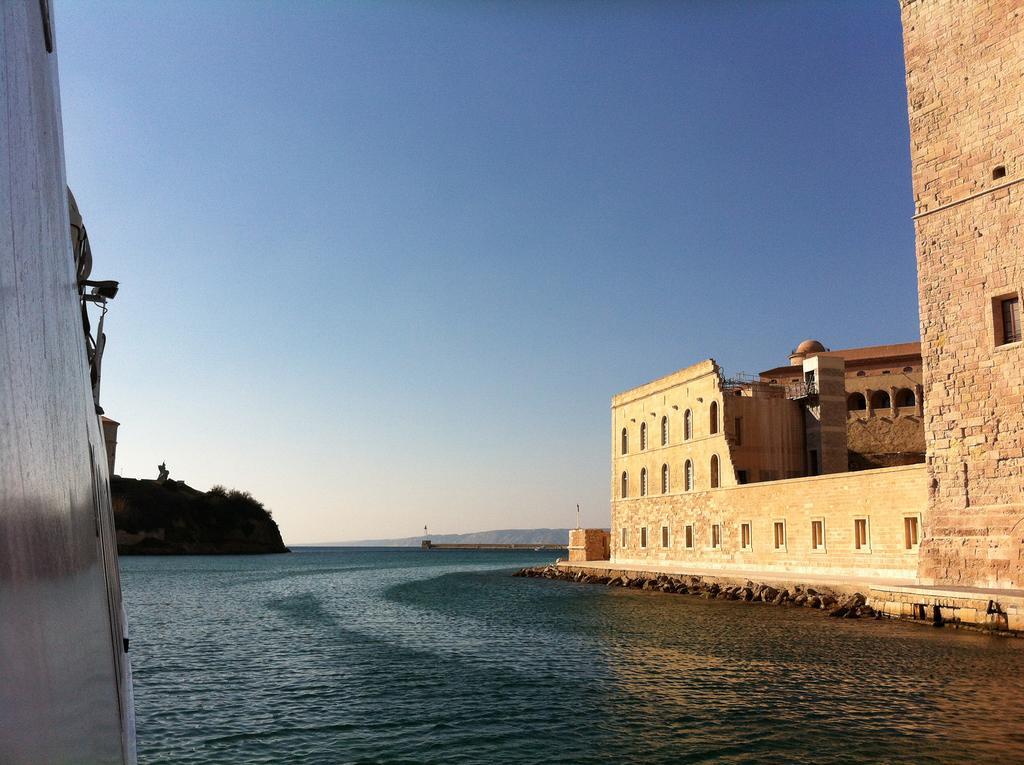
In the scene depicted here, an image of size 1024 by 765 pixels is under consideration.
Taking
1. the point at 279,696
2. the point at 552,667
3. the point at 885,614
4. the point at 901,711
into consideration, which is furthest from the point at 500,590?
the point at 901,711

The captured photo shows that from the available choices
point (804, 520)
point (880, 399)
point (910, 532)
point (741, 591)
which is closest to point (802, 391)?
point (804, 520)

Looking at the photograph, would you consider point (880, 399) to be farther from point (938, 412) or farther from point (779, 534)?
point (938, 412)

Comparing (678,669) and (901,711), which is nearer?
(901,711)

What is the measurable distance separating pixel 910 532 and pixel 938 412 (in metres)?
4.43

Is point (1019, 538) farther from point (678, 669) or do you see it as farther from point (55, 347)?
point (55, 347)

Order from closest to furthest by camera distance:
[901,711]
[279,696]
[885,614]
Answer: [901,711], [279,696], [885,614]

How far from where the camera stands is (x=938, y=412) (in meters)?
18.4

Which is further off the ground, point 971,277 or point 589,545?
point 971,277

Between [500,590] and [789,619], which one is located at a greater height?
[789,619]

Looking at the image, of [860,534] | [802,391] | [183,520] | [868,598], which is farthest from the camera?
[183,520]

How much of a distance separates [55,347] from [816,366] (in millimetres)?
33108

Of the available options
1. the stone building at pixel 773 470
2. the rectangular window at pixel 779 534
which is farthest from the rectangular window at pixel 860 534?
the rectangular window at pixel 779 534

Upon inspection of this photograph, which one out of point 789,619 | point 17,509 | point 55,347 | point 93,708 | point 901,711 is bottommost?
point 789,619

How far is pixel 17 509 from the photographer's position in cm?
120
